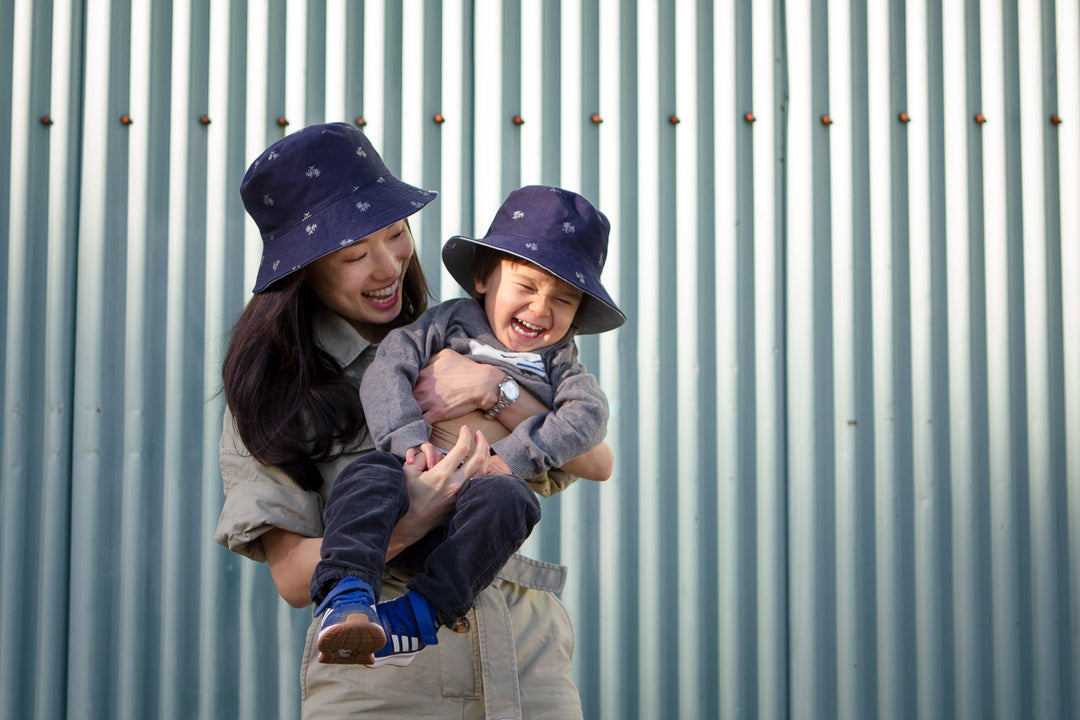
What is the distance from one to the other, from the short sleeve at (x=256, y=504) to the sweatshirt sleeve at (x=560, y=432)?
36cm

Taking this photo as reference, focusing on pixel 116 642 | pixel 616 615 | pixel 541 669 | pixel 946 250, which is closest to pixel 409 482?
pixel 541 669

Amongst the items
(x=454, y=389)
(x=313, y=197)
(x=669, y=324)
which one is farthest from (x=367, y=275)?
(x=669, y=324)

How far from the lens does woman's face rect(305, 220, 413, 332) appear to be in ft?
6.11

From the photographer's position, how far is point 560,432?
5.86ft

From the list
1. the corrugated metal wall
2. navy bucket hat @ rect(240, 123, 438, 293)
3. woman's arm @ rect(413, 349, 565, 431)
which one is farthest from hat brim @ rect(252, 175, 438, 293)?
the corrugated metal wall

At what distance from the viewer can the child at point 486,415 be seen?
1.45 metres

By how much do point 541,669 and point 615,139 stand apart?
2060 mm

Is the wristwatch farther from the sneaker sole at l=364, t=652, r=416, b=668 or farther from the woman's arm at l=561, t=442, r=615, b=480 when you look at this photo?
A: the sneaker sole at l=364, t=652, r=416, b=668

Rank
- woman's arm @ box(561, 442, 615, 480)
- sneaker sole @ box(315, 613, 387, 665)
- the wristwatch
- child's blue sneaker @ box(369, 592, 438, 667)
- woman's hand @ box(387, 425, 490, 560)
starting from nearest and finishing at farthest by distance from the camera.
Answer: sneaker sole @ box(315, 613, 387, 665) < child's blue sneaker @ box(369, 592, 438, 667) < woman's hand @ box(387, 425, 490, 560) < the wristwatch < woman's arm @ box(561, 442, 615, 480)

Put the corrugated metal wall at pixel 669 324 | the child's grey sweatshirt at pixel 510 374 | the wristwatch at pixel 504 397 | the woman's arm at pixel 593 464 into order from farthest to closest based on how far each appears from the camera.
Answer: the corrugated metal wall at pixel 669 324, the woman's arm at pixel 593 464, the wristwatch at pixel 504 397, the child's grey sweatshirt at pixel 510 374

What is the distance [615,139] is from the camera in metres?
3.33

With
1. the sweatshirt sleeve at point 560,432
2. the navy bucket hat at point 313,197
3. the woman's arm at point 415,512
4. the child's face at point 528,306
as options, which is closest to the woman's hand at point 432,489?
the woman's arm at point 415,512

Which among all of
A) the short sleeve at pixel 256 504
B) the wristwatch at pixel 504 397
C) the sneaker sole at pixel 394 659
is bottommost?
the sneaker sole at pixel 394 659

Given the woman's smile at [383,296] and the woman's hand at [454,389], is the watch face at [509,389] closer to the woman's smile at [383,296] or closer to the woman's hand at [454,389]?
the woman's hand at [454,389]
